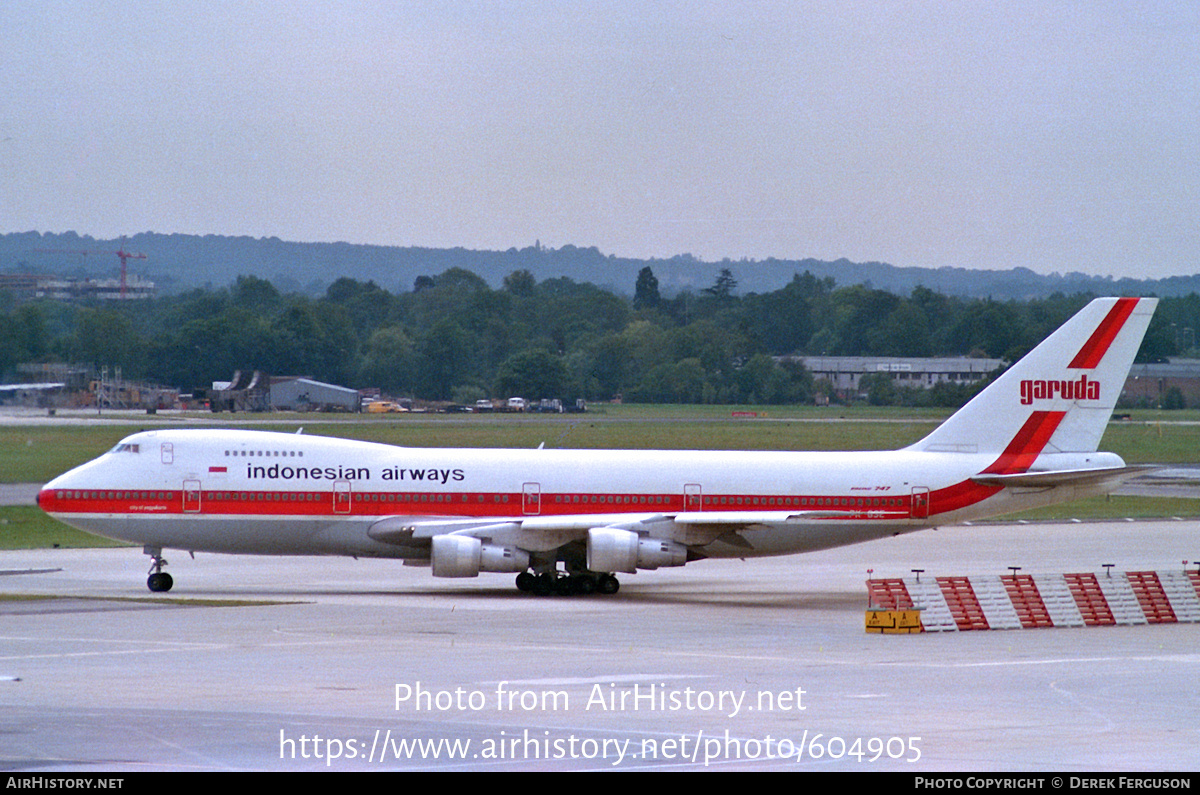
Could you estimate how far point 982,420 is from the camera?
136 feet

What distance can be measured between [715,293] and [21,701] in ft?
580

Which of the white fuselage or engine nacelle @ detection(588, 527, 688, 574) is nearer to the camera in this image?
engine nacelle @ detection(588, 527, 688, 574)

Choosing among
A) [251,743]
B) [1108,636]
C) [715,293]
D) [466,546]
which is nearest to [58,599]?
[466,546]

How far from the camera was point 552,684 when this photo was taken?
23641mm

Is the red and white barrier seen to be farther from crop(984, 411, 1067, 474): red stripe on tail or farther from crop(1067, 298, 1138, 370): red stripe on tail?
crop(1067, 298, 1138, 370): red stripe on tail

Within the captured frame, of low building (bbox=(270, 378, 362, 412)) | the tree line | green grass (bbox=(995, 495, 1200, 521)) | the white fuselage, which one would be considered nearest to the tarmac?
the white fuselage

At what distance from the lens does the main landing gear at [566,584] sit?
130 feet

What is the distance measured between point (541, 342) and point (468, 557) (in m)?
117

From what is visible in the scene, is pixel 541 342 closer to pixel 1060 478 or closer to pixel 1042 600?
pixel 1060 478

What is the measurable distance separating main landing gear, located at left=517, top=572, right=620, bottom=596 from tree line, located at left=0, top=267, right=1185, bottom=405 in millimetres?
69675

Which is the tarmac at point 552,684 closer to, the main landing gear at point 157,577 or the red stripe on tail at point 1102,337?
the main landing gear at point 157,577

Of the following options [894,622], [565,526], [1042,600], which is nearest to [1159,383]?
[1042,600]

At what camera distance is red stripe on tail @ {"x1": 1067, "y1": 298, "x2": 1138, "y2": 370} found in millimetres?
41531

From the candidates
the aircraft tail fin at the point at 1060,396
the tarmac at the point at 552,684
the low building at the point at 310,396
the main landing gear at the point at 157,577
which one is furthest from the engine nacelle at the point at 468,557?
the low building at the point at 310,396
